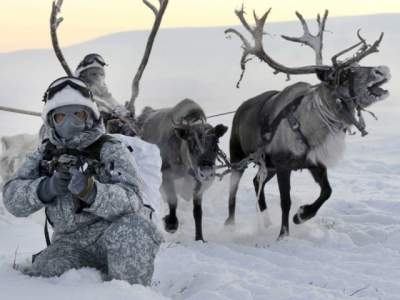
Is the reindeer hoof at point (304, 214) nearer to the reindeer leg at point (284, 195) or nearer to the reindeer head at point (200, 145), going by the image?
the reindeer leg at point (284, 195)

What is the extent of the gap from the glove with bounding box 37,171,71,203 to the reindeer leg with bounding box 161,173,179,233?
4237mm

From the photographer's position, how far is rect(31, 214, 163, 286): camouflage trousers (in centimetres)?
412

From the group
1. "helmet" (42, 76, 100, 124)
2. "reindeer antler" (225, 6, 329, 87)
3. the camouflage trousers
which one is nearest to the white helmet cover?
"helmet" (42, 76, 100, 124)

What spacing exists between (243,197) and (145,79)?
3200 cm

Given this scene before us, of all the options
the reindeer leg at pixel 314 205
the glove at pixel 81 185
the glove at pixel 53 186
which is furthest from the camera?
the reindeer leg at pixel 314 205

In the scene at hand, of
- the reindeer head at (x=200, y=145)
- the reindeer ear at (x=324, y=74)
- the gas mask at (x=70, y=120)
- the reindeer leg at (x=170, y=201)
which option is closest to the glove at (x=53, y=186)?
the gas mask at (x=70, y=120)

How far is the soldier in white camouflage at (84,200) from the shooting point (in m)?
4.09

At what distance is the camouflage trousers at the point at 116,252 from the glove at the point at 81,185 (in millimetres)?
329

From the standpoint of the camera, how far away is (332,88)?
314 inches

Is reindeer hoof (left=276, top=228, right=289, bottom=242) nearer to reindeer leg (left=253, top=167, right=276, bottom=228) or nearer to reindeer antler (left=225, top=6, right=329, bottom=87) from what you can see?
reindeer leg (left=253, top=167, right=276, bottom=228)

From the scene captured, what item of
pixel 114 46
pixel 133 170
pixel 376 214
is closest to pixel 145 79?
pixel 114 46

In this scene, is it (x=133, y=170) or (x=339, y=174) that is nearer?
(x=133, y=170)

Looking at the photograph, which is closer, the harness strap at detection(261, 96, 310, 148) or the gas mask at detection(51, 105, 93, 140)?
the gas mask at detection(51, 105, 93, 140)

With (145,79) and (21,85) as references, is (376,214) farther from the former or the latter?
(21,85)
